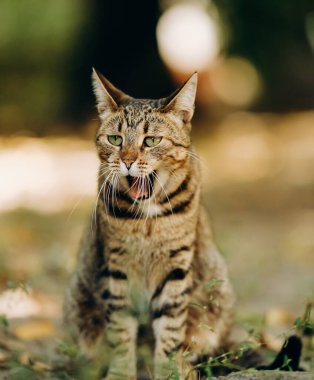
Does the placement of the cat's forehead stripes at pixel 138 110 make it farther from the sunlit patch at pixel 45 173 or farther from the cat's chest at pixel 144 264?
the sunlit patch at pixel 45 173

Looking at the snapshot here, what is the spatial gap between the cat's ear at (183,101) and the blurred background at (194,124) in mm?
1566

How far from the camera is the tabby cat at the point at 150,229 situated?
3096 mm

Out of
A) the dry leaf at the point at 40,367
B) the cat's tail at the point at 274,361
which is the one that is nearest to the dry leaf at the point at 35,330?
the dry leaf at the point at 40,367

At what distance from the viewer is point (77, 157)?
8086 mm

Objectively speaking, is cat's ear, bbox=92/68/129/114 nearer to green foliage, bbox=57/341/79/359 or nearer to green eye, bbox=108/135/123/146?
green eye, bbox=108/135/123/146

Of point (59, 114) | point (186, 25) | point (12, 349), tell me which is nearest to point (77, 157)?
point (59, 114)

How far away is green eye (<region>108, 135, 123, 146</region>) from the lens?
310cm

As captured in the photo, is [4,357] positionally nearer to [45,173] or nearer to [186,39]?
[45,173]

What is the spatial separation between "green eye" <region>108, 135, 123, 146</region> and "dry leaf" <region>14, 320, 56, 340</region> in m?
1.34

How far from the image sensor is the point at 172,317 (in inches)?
126

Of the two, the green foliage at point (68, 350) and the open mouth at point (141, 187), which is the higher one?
the open mouth at point (141, 187)

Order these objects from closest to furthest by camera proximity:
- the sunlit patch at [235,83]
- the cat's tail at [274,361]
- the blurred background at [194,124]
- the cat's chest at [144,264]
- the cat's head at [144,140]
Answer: the cat's tail at [274,361]
the cat's head at [144,140]
the cat's chest at [144,264]
the blurred background at [194,124]
the sunlit patch at [235,83]

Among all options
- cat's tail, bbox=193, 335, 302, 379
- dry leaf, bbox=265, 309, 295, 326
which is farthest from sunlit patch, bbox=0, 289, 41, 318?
dry leaf, bbox=265, 309, 295, 326

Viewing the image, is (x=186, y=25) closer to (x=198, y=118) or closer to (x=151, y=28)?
(x=151, y=28)
